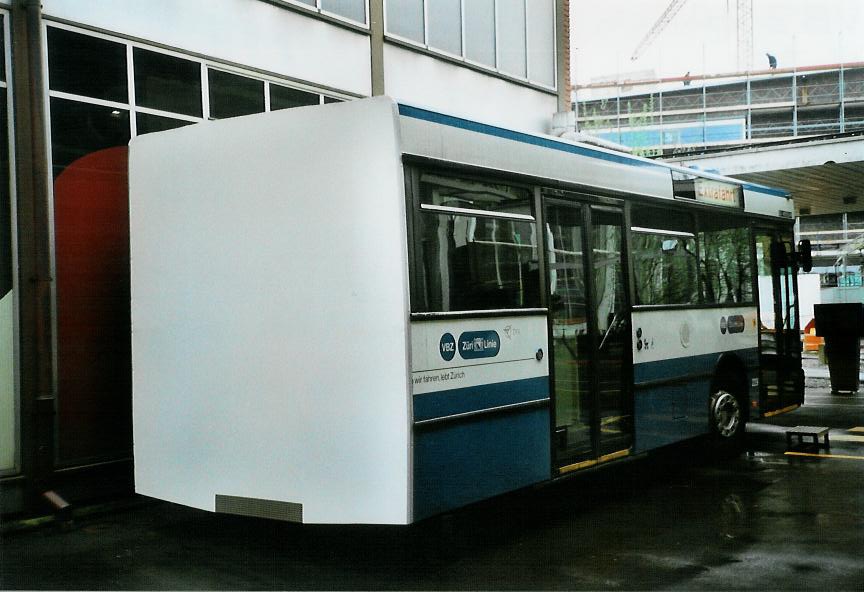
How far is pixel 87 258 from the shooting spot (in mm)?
8648

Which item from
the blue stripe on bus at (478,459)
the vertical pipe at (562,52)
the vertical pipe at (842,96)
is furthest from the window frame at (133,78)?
the vertical pipe at (842,96)

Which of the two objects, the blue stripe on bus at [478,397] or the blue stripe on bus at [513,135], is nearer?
the blue stripe on bus at [478,397]

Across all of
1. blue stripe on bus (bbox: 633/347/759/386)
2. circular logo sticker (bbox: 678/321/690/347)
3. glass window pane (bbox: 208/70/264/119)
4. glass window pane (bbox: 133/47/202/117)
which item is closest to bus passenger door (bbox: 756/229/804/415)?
blue stripe on bus (bbox: 633/347/759/386)

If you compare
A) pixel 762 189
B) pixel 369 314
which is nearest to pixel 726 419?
pixel 762 189

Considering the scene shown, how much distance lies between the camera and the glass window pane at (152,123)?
31.0 feet

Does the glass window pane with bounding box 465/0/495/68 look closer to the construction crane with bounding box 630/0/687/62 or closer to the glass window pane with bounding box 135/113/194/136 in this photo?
the glass window pane with bounding box 135/113/194/136

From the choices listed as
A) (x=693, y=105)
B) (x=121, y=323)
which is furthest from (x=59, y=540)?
(x=693, y=105)

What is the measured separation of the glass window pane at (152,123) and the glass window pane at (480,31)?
262 inches

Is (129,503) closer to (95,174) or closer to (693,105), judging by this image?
(95,174)

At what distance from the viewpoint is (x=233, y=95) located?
35.2ft

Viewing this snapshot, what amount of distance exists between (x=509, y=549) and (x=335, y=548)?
50.9 inches

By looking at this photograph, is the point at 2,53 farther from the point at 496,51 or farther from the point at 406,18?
the point at 496,51

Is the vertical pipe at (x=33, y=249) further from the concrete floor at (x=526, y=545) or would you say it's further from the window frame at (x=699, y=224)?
the window frame at (x=699, y=224)

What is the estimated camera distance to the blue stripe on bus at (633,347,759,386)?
852cm
